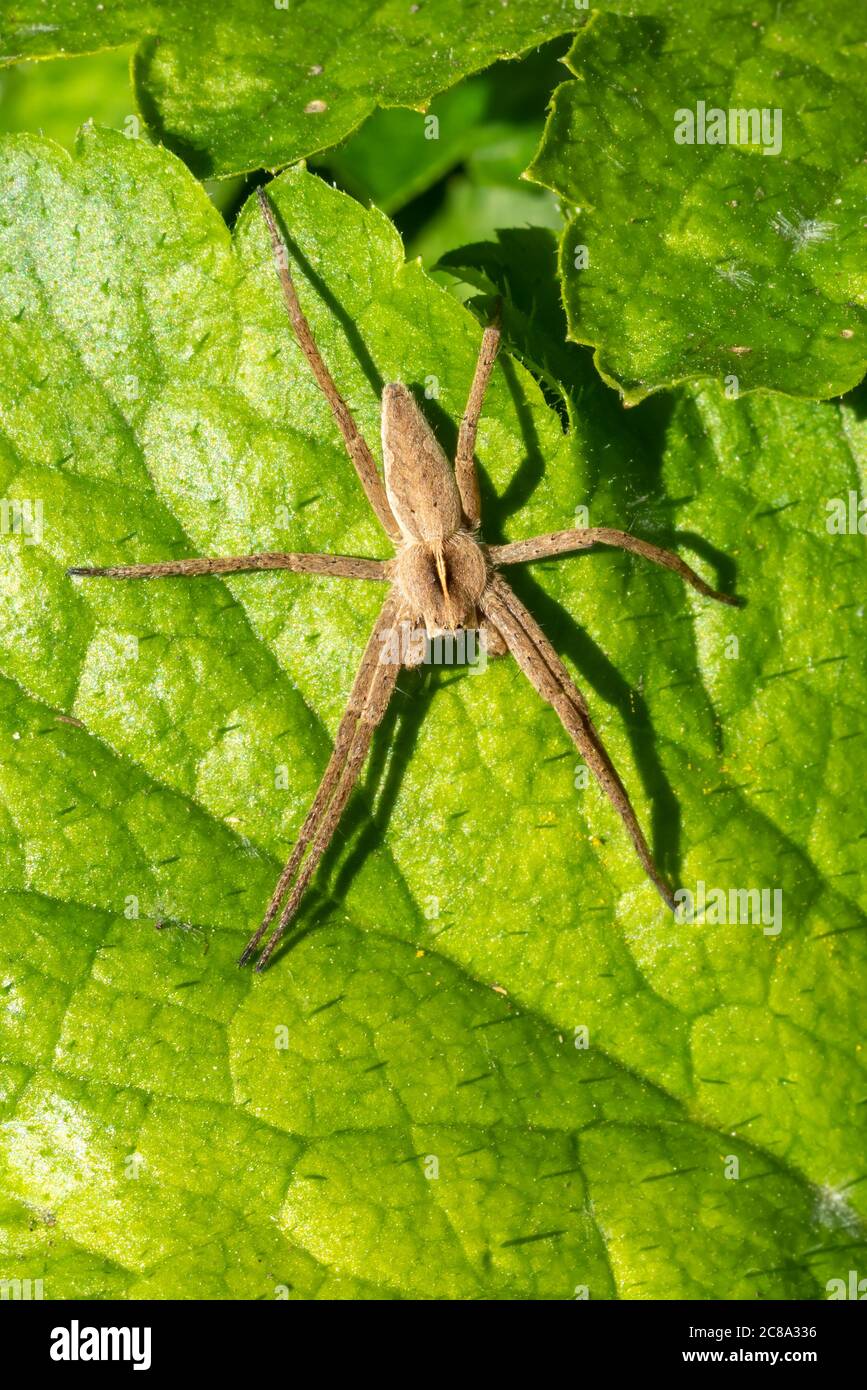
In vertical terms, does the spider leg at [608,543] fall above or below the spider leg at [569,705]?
above

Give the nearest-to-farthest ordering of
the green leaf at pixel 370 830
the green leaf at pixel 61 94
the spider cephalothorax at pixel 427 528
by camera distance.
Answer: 1. the green leaf at pixel 370 830
2. the spider cephalothorax at pixel 427 528
3. the green leaf at pixel 61 94

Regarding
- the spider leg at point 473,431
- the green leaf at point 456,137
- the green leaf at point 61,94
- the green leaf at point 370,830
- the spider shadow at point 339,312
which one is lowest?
the green leaf at point 370,830

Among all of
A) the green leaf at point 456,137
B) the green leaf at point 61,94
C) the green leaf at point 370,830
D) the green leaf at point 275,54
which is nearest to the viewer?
the green leaf at point 370,830

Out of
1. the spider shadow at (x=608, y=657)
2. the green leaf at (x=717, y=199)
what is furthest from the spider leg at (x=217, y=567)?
the green leaf at (x=717, y=199)

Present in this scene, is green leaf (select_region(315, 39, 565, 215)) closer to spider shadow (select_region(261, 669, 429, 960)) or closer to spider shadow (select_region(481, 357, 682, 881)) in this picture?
spider shadow (select_region(481, 357, 682, 881))

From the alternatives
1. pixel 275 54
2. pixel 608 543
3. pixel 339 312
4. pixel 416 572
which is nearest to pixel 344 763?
pixel 416 572

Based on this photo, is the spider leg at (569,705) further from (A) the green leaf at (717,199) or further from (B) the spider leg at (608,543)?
(A) the green leaf at (717,199)

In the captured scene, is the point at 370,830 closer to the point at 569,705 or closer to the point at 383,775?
the point at 383,775

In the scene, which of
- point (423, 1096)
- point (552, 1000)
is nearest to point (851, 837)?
point (552, 1000)
